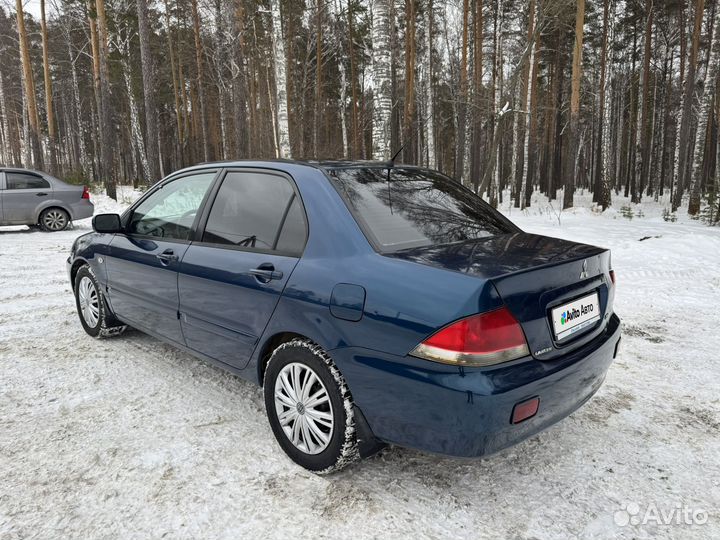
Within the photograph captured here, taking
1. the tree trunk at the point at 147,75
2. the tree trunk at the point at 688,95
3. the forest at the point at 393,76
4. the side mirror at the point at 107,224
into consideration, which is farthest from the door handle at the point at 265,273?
the tree trunk at the point at 688,95

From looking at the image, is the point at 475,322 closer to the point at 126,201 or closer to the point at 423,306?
the point at 423,306

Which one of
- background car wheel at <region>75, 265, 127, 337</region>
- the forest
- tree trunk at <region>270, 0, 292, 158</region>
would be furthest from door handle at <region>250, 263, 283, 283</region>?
tree trunk at <region>270, 0, 292, 158</region>

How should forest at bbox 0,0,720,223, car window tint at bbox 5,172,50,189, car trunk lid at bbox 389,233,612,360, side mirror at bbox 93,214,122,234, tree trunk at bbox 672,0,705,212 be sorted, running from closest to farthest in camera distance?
car trunk lid at bbox 389,233,612,360 < side mirror at bbox 93,214,122,234 < car window tint at bbox 5,172,50,189 < forest at bbox 0,0,720,223 < tree trunk at bbox 672,0,705,212

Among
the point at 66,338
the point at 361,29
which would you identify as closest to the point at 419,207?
the point at 66,338

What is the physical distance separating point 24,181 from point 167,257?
10.0 meters

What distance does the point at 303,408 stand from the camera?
97.5 inches

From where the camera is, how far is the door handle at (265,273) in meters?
2.56

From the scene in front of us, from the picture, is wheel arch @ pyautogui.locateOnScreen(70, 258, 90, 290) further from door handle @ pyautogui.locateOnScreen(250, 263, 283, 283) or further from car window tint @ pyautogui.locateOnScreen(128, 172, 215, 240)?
door handle @ pyautogui.locateOnScreen(250, 263, 283, 283)

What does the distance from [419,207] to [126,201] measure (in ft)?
59.8

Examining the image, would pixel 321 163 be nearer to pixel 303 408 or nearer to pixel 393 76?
pixel 303 408

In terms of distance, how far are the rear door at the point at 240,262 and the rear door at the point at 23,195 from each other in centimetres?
1014

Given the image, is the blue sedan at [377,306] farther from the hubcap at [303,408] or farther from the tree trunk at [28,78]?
the tree trunk at [28,78]

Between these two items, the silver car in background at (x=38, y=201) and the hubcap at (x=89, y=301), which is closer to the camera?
the hubcap at (x=89, y=301)

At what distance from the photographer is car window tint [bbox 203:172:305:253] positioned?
265cm
